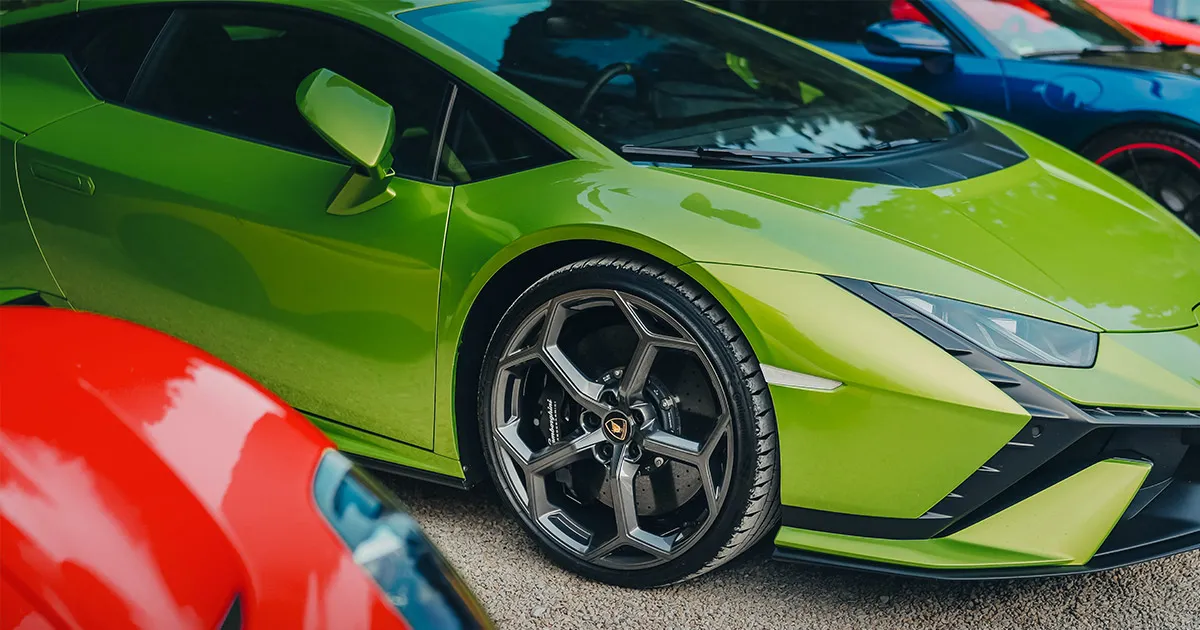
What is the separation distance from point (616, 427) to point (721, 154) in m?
0.68

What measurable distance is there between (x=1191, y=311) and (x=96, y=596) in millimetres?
2181

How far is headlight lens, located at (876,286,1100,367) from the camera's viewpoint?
7.04 feet

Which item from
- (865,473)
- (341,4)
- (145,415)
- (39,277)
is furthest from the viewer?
(39,277)

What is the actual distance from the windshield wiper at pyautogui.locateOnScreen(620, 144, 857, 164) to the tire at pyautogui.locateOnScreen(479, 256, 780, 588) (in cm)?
34

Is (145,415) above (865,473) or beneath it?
above

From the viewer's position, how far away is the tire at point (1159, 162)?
422cm

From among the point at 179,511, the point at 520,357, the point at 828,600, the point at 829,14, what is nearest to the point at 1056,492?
the point at 828,600

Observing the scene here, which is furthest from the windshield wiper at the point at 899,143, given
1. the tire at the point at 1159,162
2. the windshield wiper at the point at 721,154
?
the tire at the point at 1159,162

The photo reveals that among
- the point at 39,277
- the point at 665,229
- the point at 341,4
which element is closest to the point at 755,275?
the point at 665,229

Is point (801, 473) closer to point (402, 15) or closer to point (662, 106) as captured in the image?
point (662, 106)

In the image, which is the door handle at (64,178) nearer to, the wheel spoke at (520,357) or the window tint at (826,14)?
the wheel spoke at (520,357)

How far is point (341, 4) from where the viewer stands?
296 cm

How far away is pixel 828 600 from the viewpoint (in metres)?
2.55

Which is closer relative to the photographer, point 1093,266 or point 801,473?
point 801,473
